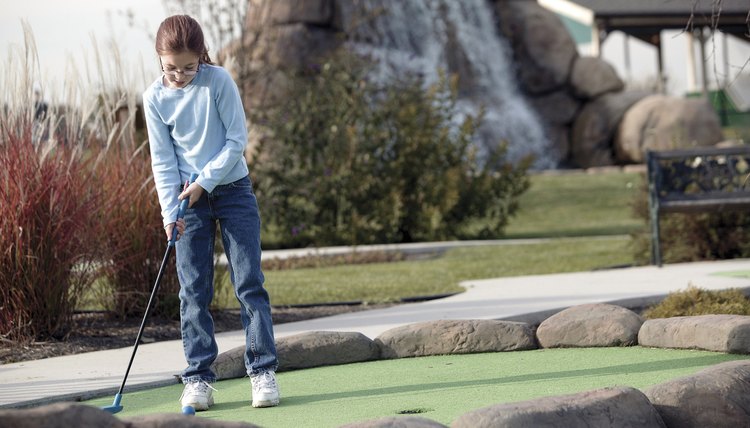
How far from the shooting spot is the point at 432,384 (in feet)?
15.1

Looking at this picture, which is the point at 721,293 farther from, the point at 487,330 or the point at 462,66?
the point at 462,66

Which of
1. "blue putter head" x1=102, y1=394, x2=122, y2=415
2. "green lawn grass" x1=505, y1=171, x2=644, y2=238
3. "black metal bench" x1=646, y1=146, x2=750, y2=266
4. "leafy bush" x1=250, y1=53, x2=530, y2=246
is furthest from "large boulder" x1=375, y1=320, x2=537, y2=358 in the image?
"green lawn grass" x1=505, y1=171, x2=644, y2=238

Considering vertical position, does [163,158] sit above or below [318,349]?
above

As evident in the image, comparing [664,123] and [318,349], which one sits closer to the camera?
[318,349]

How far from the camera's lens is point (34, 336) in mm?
6043

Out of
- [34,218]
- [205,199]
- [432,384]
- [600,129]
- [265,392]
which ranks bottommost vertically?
[600,129]

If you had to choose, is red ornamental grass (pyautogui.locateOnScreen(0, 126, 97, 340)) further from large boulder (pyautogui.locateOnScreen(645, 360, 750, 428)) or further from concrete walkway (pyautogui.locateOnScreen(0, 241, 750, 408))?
large boulder (pyautogui.locateOnScreen(645, 360, 750, 428))

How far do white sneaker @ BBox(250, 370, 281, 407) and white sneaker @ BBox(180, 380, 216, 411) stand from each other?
18cm

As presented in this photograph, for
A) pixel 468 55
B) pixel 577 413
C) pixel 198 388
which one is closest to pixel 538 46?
pixel 468 55

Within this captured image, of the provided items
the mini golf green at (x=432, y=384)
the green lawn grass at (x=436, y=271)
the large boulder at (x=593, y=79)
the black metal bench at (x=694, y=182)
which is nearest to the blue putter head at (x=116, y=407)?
the mini golf green at (x=432, y=384)

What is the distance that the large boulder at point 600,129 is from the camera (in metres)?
24.1

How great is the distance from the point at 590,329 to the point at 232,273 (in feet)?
5.87

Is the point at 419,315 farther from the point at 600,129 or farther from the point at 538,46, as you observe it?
the point at 538,46

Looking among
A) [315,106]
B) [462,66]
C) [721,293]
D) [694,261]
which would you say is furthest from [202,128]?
[462,66]
